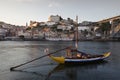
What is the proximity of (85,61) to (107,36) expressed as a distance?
140m

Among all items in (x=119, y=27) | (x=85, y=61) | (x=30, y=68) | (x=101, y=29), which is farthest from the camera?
(x=101, y=29)

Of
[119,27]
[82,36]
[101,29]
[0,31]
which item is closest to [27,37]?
[0,31]

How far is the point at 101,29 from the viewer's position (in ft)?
624

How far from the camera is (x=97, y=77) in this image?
33.0 m

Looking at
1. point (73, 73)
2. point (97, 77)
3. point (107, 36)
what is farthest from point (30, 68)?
point (107, 36)

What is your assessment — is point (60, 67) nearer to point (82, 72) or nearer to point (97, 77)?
point (82, 72)

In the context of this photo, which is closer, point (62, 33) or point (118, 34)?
point (118, 34)

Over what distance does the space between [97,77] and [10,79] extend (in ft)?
39.4

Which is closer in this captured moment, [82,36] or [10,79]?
[10,79]

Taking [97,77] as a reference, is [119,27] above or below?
above

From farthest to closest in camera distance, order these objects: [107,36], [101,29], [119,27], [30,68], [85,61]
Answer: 1. [101,29]
2. [107,36]
3. [119,27]
4. [85,61]
5. [30,68]

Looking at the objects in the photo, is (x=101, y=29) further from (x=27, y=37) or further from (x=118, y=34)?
(x=27, y=37)

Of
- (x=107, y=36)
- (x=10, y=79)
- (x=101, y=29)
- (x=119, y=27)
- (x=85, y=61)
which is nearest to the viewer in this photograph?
(x=10, y=79)

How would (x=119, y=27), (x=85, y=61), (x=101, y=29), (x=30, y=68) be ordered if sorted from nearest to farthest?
(x=30, y=68)
(x=85, y=61)
(x=119, y=27)
(x=101, y=29)
